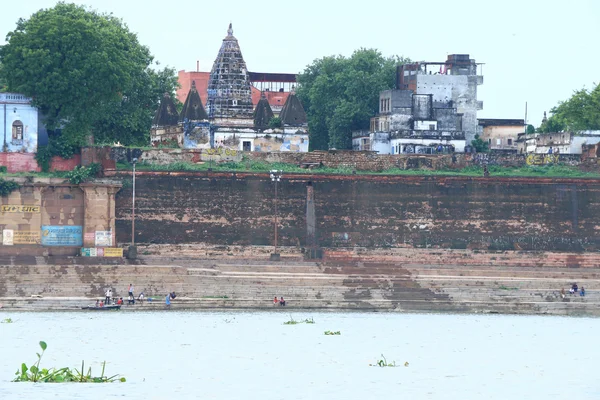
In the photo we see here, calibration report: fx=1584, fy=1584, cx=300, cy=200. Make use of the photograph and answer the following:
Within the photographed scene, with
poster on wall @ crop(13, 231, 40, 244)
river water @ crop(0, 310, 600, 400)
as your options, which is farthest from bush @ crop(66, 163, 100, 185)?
river water @ crop(0, 310, 600, 400)

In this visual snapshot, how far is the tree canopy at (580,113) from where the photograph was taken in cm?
7900

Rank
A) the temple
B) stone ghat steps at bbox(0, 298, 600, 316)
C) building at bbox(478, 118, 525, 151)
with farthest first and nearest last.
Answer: building at bbox(478, 118, 525, 151) < the temple < stone ghat steps at bbox(0, 298, 600, 316)

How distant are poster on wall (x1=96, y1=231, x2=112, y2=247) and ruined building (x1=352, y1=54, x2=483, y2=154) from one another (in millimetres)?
18330

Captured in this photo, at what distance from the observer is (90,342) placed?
46.8 meters

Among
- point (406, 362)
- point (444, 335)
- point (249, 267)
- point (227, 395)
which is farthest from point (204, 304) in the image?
point (227, 395)

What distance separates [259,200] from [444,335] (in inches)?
594

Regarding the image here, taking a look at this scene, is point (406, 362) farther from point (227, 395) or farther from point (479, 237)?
point (479, 237)

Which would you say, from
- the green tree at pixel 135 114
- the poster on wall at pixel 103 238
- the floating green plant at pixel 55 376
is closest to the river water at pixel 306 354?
the floating green plant at pixel 55 376

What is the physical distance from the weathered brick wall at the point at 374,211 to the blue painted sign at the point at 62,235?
1607 mm

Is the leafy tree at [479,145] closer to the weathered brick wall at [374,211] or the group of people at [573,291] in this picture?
the weathered brick wall at [374,211]

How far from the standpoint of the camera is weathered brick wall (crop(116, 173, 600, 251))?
210ft

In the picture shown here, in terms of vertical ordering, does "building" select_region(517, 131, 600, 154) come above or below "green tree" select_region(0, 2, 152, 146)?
below

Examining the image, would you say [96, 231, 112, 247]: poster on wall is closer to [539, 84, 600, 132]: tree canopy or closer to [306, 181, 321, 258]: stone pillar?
[306, 181, 321, 258]: stone pillar

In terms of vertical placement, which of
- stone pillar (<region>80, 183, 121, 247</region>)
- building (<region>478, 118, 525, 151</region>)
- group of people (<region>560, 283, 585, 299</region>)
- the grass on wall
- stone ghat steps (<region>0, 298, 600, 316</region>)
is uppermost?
building (<region>478, 118, 525, 151</region>)
